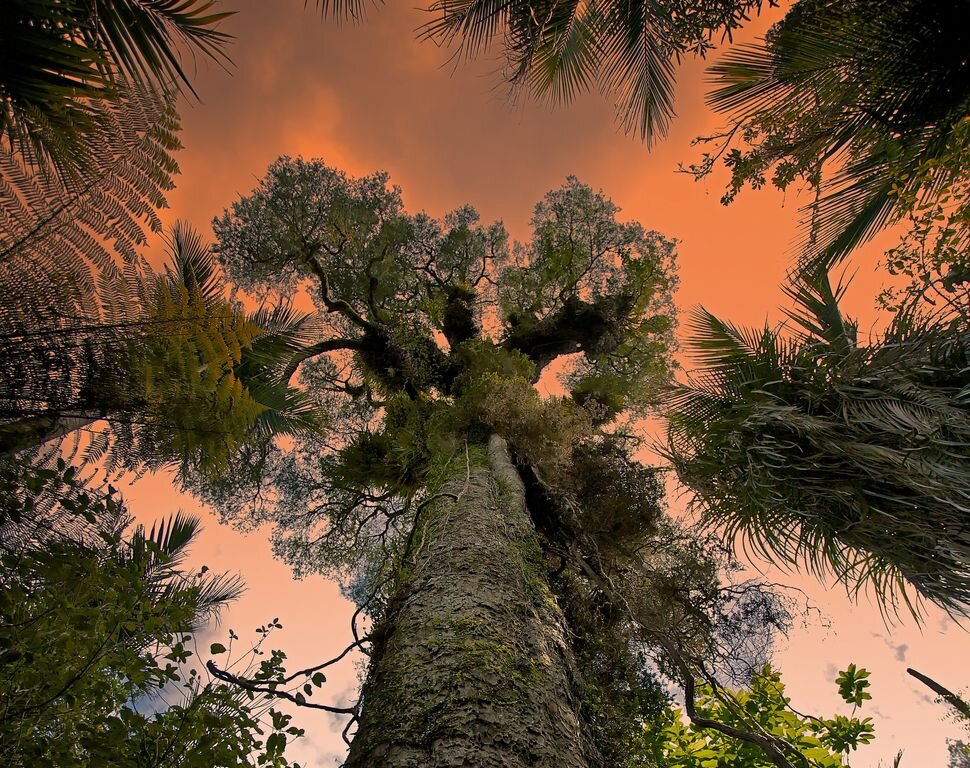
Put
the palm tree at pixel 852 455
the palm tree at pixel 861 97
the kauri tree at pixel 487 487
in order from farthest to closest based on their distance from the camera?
the palm tree at pixel 861 97, the palm tree at pixel 852 455, the kauri tree at pixel 487 487

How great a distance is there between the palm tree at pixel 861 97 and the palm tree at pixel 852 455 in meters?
1.00

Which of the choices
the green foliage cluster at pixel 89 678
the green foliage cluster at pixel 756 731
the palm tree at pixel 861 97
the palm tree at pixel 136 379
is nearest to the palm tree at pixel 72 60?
the palm tree at pixel 136 379

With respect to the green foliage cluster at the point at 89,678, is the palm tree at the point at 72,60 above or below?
above

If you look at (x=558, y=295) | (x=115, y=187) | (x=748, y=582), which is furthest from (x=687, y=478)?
(x=558, y=295)

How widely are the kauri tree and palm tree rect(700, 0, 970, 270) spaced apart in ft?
7.77

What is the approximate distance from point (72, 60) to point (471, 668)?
282 cm

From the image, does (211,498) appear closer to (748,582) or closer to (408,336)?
(408,336)

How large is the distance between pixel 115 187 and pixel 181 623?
220cm

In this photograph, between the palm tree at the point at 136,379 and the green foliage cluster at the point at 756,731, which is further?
the green foliage cluster at the point at 756,731

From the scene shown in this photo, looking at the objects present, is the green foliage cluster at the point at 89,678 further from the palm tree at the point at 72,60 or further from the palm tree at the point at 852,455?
the palm tree at the point at 852,455

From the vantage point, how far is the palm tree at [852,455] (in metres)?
2.60

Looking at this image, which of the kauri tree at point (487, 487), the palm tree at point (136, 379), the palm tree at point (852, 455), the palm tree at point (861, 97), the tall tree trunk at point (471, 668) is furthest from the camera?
the palm tree at point (861, 97)

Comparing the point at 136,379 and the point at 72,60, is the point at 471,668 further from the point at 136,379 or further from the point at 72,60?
the point at 72,60

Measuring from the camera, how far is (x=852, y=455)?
2.82m
